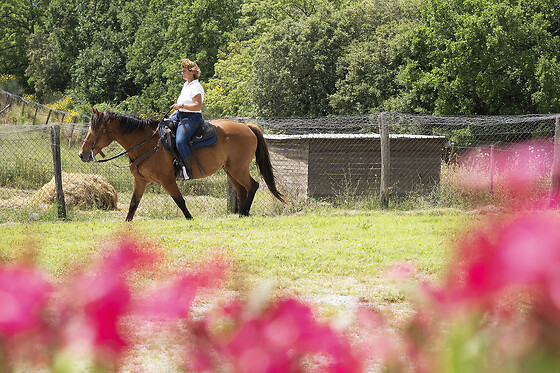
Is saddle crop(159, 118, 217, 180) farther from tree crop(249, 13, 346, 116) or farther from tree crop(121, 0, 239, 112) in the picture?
tree crop(121, 0, 239, 112)

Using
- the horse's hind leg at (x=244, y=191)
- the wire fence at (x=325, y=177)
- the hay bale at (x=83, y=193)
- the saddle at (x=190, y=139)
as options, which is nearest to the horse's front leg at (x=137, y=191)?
the saddle at (x=190, y=139)

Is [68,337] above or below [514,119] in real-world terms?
above

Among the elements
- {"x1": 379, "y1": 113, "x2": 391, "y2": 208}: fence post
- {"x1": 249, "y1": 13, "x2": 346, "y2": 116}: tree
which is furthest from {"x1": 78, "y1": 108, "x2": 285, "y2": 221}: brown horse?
{"x1": 249, "y1": 13, "x2": 346, "y2": 116}: tree

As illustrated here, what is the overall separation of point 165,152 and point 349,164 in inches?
167

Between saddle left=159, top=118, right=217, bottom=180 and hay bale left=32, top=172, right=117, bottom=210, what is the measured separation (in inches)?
114

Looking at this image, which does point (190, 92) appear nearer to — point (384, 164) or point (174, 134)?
point (174, 134)

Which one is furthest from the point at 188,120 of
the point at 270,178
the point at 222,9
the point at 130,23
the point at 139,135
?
the point at 130,23

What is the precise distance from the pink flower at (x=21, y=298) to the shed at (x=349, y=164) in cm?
1241

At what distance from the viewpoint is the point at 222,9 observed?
40438 mm

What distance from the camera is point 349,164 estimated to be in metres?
13.8

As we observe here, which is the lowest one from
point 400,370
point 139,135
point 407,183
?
point 407,183

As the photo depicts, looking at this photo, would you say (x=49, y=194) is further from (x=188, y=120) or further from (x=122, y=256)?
(x=122, y=256)

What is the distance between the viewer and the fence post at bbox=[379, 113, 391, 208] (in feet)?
41.9

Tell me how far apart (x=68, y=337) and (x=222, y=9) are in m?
41.0
